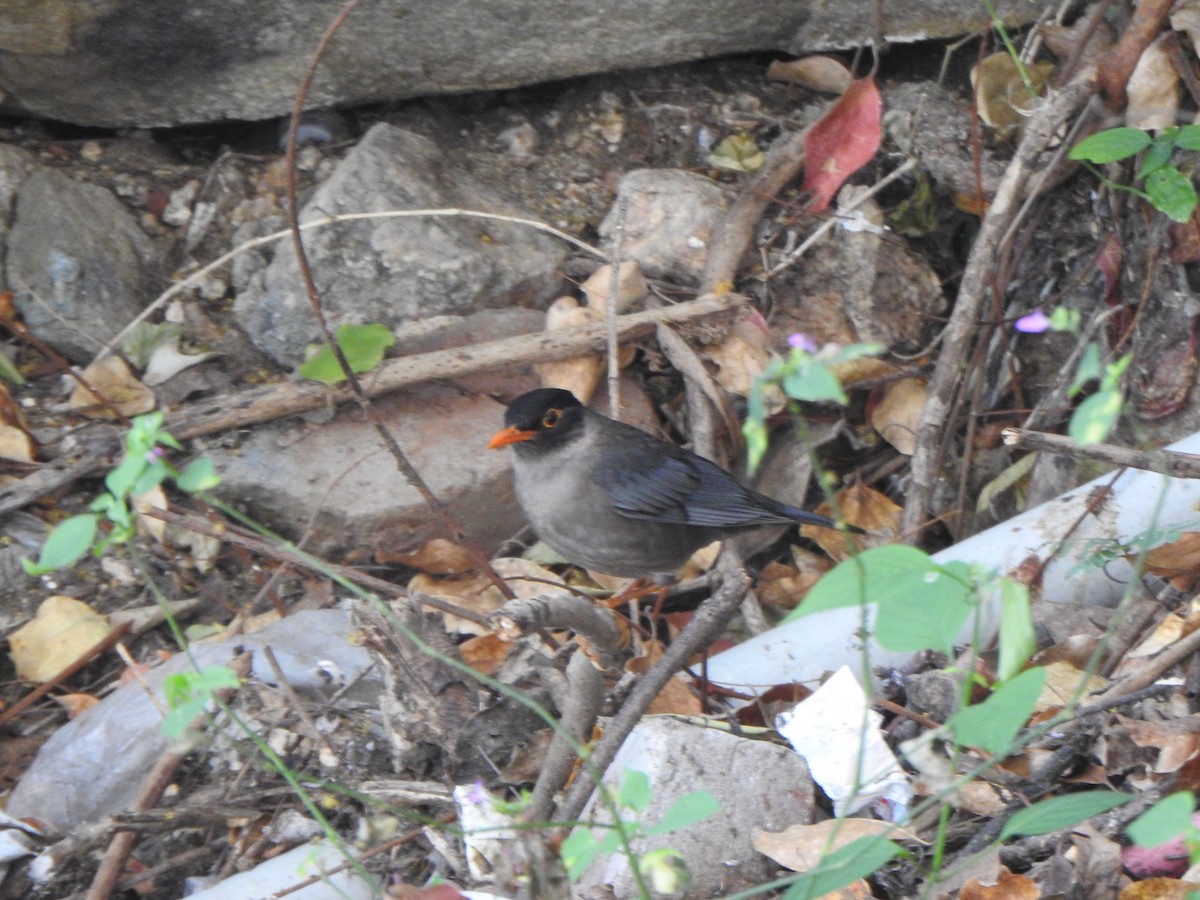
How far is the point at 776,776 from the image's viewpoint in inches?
121

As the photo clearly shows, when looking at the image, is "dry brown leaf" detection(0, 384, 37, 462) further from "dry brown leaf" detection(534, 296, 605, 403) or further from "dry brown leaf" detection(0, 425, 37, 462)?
"dry brown leaf" detection(534, 296, 605, 403)

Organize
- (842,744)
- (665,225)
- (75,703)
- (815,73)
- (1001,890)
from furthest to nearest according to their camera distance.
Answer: (815,73) < (665,225) < (75,703) < (842,744) < (1001,890)

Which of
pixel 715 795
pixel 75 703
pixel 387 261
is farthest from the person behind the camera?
pixel 387 261

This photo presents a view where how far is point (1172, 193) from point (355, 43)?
9.93 ft

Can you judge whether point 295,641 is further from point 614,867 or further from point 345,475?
point 614,867

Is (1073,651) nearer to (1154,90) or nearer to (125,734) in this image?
(1154,90)

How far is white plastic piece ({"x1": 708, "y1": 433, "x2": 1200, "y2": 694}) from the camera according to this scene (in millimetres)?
3910

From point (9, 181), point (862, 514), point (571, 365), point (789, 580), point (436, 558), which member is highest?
point (9, 181)

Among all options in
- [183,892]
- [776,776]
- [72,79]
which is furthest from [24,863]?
[72,79]

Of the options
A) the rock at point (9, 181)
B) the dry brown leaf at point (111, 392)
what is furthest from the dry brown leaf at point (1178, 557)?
the rock at point (9, 181)

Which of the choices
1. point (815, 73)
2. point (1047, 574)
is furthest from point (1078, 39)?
point (1047, 574)

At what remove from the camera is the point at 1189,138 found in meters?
4.12

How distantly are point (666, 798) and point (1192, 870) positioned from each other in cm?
109

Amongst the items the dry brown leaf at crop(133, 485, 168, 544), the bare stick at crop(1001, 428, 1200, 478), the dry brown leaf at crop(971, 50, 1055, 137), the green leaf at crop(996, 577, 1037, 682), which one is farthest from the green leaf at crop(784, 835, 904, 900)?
the dry brown leaf at crop(971, 50, 1055, 137)
